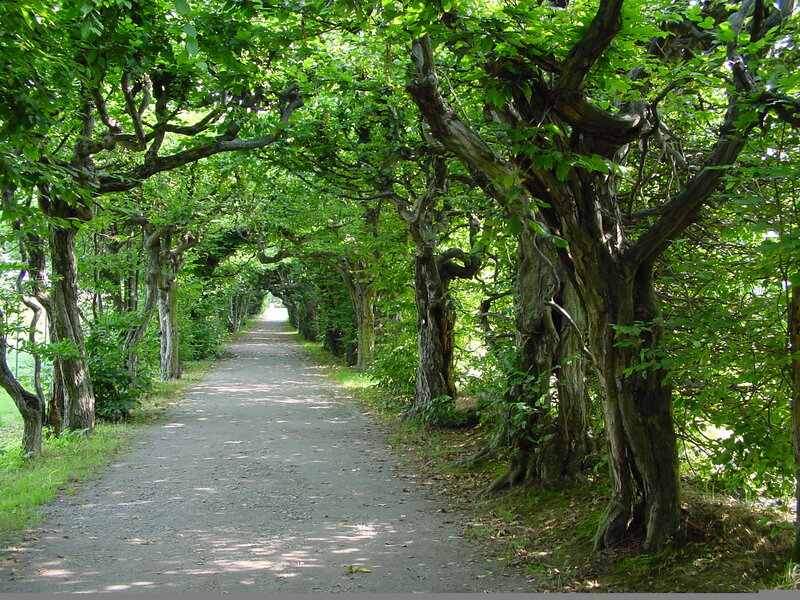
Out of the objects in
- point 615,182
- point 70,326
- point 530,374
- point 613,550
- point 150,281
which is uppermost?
point 615,182

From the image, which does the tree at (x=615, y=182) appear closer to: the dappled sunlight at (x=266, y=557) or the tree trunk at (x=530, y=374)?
the dappled sunlight at (x=266, y=557)

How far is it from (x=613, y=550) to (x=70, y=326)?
32.4ft

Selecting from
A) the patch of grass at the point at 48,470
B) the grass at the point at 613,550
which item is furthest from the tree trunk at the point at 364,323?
the grass at the point at 613,550

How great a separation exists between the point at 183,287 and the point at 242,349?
15043mm

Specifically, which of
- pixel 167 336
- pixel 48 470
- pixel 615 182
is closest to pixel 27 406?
pixel 48 470

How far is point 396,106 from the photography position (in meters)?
10.4

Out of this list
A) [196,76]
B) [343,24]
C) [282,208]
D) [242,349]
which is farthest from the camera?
[242,349]

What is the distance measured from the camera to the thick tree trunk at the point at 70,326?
Answer: 1145 centimetres

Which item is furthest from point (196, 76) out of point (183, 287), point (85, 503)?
point (183, 287)

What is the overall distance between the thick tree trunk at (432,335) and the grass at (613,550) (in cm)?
424

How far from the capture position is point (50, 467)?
939 cm

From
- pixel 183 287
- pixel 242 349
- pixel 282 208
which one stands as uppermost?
pixel 282 208

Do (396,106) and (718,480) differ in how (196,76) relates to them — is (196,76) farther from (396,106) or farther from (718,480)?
(718,480)

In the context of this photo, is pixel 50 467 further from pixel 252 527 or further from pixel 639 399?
pixel 639 399
